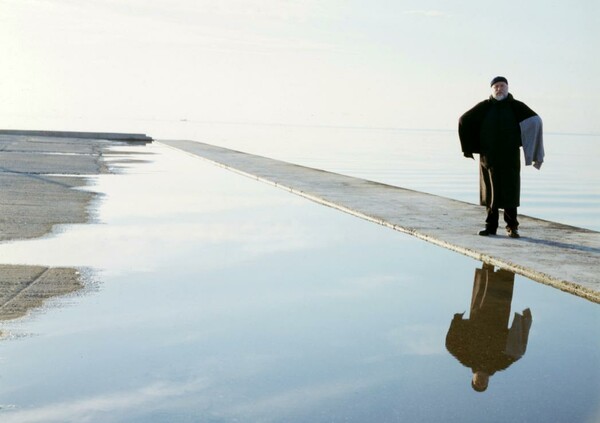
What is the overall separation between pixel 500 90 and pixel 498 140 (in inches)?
24.1

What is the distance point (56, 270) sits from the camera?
8.16m

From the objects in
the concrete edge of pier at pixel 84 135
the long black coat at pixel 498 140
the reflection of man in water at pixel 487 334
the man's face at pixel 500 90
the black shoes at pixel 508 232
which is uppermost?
the man's face at pixel 500 90

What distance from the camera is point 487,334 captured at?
617 centimetres

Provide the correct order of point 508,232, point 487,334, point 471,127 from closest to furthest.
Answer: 1. point 487,334
2. point 471,127
3. point 508,232

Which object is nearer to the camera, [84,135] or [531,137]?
[531,137]

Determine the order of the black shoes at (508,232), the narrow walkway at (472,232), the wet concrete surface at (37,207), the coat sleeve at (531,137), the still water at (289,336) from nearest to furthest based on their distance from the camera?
the still water at (289,336)
the wet concrete surface at (37,207)
the narrow walkway at (472,232)
the coat sleeve at (531,137)
the black shoes at (508,232)

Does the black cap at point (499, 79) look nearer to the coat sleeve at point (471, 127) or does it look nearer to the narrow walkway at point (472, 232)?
the coat sleeve at point (471, 127)

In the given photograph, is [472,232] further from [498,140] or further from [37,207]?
[37,207]

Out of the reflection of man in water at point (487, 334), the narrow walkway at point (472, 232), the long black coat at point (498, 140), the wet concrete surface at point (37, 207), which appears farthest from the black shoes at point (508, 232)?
the wet concrete surface at point (37, 207)

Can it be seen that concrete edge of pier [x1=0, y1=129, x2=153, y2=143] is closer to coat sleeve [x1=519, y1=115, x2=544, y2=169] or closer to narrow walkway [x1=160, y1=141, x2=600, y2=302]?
narrow walkway [x1=160, y1=141, x2=600, y2=302]

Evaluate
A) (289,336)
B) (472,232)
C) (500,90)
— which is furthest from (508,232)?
(289,336)

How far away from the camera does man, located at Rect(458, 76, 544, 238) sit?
10.8 m

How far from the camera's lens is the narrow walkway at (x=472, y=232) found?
8562mm

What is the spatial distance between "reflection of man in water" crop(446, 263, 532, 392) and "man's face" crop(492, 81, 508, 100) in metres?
3.50
